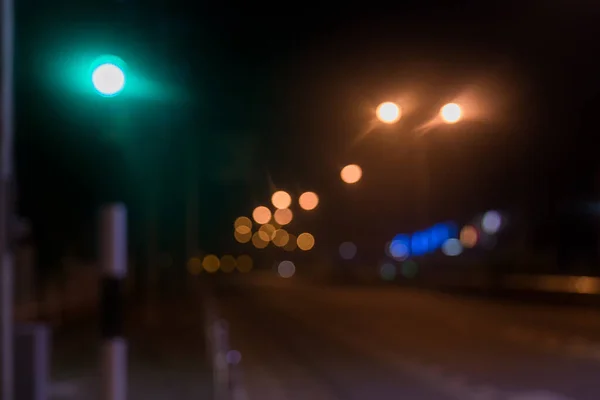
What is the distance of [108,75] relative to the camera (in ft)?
22.1

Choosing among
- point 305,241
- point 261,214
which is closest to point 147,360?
point 261,214

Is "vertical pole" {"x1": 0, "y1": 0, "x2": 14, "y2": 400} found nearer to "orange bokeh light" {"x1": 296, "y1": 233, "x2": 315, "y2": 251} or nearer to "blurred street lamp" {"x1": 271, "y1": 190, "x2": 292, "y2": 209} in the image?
"blurred street lamp" {"x1": 271, "y1": 190, "x2": 292, "y2": 209}

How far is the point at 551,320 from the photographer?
89.6 feet

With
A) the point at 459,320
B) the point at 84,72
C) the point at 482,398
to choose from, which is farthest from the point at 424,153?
the point at 84,72

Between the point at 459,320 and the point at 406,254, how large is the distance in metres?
21.6

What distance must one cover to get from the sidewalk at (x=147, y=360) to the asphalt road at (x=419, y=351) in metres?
1.00

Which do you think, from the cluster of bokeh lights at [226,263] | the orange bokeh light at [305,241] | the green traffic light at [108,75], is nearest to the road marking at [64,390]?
the green traffic light at [108,75]

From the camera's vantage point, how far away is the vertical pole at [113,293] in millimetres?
6402

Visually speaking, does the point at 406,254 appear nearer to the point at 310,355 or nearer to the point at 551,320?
the point at 551,320

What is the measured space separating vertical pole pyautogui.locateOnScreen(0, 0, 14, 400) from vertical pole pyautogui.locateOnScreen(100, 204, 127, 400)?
2.11ft

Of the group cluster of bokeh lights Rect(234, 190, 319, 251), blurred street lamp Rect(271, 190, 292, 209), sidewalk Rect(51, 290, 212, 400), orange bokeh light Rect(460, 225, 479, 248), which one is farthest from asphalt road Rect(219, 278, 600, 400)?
orange bokeh light Rect(460, 225, 479, 248)

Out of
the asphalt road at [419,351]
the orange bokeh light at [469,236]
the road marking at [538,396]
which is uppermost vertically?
the orange bokeh light at [469,236]

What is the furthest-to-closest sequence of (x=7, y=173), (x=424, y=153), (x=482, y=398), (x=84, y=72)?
(x=424, y=153) < (x=482, y=398) < (x=84, y=72) < (x=7, y=173)

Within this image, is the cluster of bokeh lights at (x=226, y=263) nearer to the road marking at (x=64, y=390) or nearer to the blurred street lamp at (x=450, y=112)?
the blurred street lamp at (x=450, y=112)
